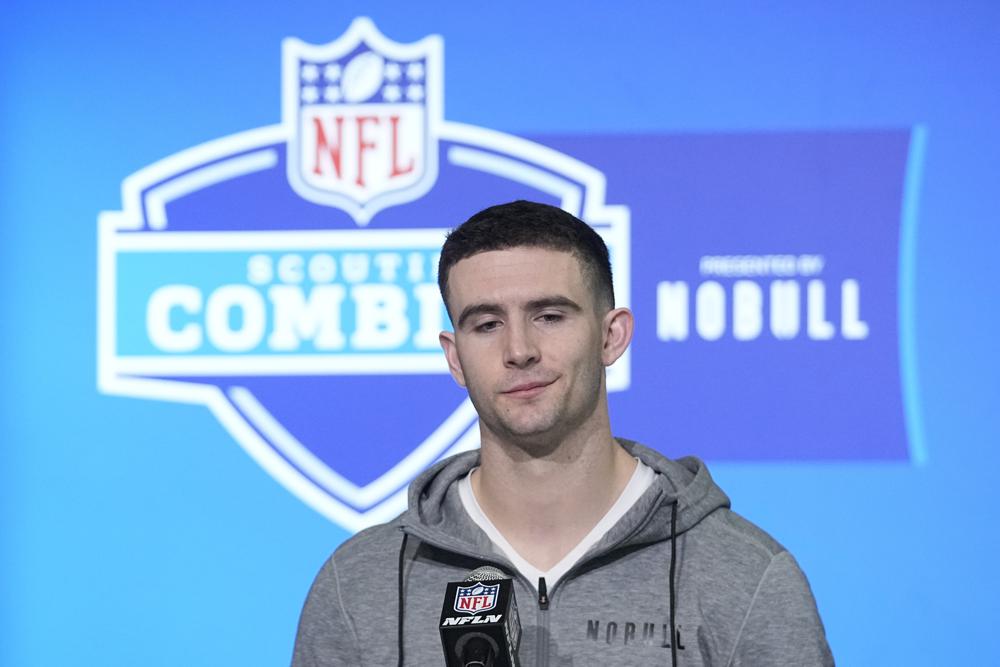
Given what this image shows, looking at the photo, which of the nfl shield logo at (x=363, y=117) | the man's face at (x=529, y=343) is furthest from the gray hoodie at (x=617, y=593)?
the nfl shield logo at (x=363, y=117)

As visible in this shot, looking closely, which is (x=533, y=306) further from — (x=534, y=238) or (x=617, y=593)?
(x=617, y=593)

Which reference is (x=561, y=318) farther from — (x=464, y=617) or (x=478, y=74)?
(x=478, y=74)

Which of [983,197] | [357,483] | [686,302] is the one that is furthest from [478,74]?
[983,197]

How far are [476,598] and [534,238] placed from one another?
0.54m

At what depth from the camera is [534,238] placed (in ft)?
5.50

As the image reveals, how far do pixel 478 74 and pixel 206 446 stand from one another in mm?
1002

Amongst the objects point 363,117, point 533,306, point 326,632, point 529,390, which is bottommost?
point 326,632

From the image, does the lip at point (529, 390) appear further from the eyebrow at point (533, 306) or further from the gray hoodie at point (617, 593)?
the gray hoodie at point (617, 593)

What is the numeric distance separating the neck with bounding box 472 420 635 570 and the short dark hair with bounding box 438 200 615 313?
196 mm

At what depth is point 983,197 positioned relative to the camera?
271cm

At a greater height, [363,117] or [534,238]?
[363,117]

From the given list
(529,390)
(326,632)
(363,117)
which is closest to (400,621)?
(326,632)

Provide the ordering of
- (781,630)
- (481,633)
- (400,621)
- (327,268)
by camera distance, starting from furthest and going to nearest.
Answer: (327,268) → (400,621) → (781,630) → (481,633)

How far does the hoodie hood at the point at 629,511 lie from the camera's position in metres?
1.65
